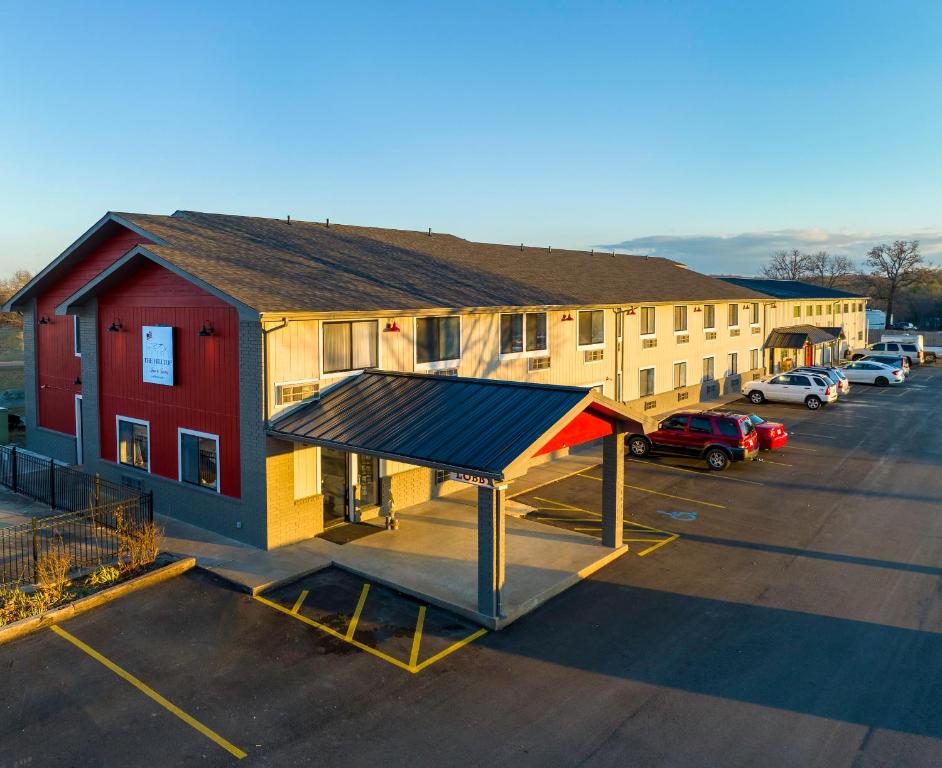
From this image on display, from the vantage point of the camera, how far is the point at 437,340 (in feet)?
68.3

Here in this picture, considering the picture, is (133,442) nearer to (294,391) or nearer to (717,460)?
(294,391)

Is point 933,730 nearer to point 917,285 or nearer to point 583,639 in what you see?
point 583,639

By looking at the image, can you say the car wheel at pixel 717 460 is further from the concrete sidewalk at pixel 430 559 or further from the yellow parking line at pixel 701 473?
the concrete sidewalk at pixel 430 559

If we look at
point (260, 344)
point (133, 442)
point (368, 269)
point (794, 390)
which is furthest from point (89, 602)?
point (794, 390)

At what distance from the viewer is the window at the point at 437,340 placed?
20.3 meters

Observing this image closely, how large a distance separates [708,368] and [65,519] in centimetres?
3049

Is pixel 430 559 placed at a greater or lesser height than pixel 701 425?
lesser

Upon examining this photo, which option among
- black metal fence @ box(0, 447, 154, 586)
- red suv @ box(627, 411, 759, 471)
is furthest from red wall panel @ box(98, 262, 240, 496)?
red suv @ box(627, 411, 759, 471)

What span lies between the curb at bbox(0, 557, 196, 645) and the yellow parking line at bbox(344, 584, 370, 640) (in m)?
4.00

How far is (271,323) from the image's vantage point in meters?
16.0

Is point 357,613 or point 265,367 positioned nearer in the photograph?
point 357,613

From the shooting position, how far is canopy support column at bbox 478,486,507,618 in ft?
→ 42.1

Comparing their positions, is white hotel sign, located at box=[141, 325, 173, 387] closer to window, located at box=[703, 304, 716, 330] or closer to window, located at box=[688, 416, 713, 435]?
window, located at box=[688, 416, 713, 435]

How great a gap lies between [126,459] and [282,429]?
7.11m
